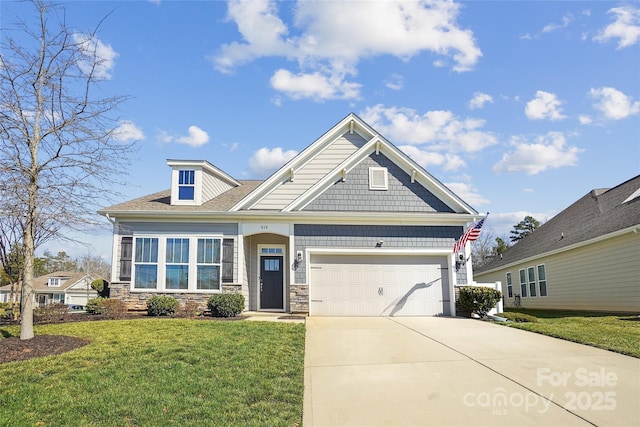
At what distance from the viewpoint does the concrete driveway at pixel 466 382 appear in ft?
15.2

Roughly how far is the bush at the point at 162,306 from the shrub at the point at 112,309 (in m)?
0.74

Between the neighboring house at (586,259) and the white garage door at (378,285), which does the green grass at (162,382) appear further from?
the neighboring house at (586,259)

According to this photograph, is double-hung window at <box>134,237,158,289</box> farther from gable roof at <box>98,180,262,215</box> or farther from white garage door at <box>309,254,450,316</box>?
white garage door at <box>309,254,450,316</box>

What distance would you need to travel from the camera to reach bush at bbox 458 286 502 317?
13078 millimetres

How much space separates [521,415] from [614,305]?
13087 mm

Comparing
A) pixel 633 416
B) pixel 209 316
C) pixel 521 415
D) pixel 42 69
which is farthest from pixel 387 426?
pixel 209 316

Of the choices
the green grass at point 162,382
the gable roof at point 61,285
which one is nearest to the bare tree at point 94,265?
the gable roof at point 61,285

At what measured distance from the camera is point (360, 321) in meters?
12.3

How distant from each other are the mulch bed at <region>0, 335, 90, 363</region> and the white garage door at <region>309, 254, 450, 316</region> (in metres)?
7.43

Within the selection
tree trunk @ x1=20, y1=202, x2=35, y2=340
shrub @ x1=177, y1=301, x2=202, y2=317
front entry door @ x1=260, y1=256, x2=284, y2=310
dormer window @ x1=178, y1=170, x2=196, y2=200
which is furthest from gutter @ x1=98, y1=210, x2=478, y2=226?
tree trunk @ x1=20, y1=202, x2=35, y2=340

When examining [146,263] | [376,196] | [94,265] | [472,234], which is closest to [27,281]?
[146,263]

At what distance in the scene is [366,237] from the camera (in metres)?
14.4

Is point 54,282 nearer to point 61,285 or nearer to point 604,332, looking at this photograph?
point 61,285

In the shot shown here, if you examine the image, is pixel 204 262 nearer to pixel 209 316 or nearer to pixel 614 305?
pixel 209 316
